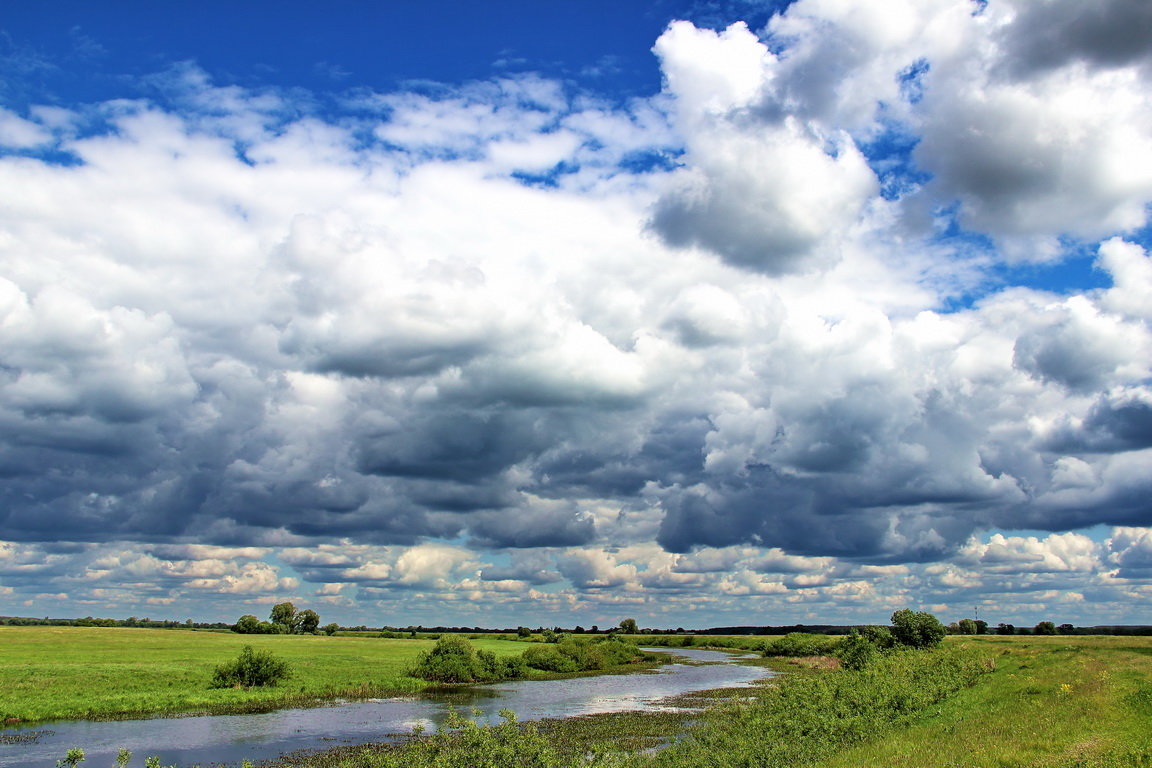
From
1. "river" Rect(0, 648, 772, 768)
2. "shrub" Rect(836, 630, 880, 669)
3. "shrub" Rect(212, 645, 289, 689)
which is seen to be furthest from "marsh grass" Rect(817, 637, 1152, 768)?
"shrub" Rect(212, 645, 289, 689)

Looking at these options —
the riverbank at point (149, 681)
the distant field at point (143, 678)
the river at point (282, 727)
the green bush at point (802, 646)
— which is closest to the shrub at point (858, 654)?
the river at point (282, 727)

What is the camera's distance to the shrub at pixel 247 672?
233 feet

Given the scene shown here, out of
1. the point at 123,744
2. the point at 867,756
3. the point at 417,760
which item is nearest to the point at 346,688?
the point at 123,744

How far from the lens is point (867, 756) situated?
30391mm

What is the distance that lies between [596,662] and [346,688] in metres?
59.8

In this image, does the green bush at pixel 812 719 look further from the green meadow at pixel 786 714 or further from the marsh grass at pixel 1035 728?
the marsh grass at pixel 1035 728

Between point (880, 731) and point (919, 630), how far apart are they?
264 ft

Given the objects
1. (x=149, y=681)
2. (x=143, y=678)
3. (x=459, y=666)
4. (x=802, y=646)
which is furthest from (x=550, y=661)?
(x=802, y=646)

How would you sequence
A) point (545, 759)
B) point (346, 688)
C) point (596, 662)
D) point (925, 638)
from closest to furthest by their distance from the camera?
1. point (545, 759)
2. point (346, 688)
3. point (925, 638)
4. point (596, 662)

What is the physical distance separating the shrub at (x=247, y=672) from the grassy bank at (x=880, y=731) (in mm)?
35942

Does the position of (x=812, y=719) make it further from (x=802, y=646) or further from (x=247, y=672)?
(x=802, y=646)

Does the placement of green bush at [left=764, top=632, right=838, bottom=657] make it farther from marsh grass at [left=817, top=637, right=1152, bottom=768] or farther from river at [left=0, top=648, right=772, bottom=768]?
marsh grass at [left=817, top=637, right=1152, bottom=768]

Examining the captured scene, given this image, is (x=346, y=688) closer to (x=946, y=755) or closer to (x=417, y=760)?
(x=417, y=760)

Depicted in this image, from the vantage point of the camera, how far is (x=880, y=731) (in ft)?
125
